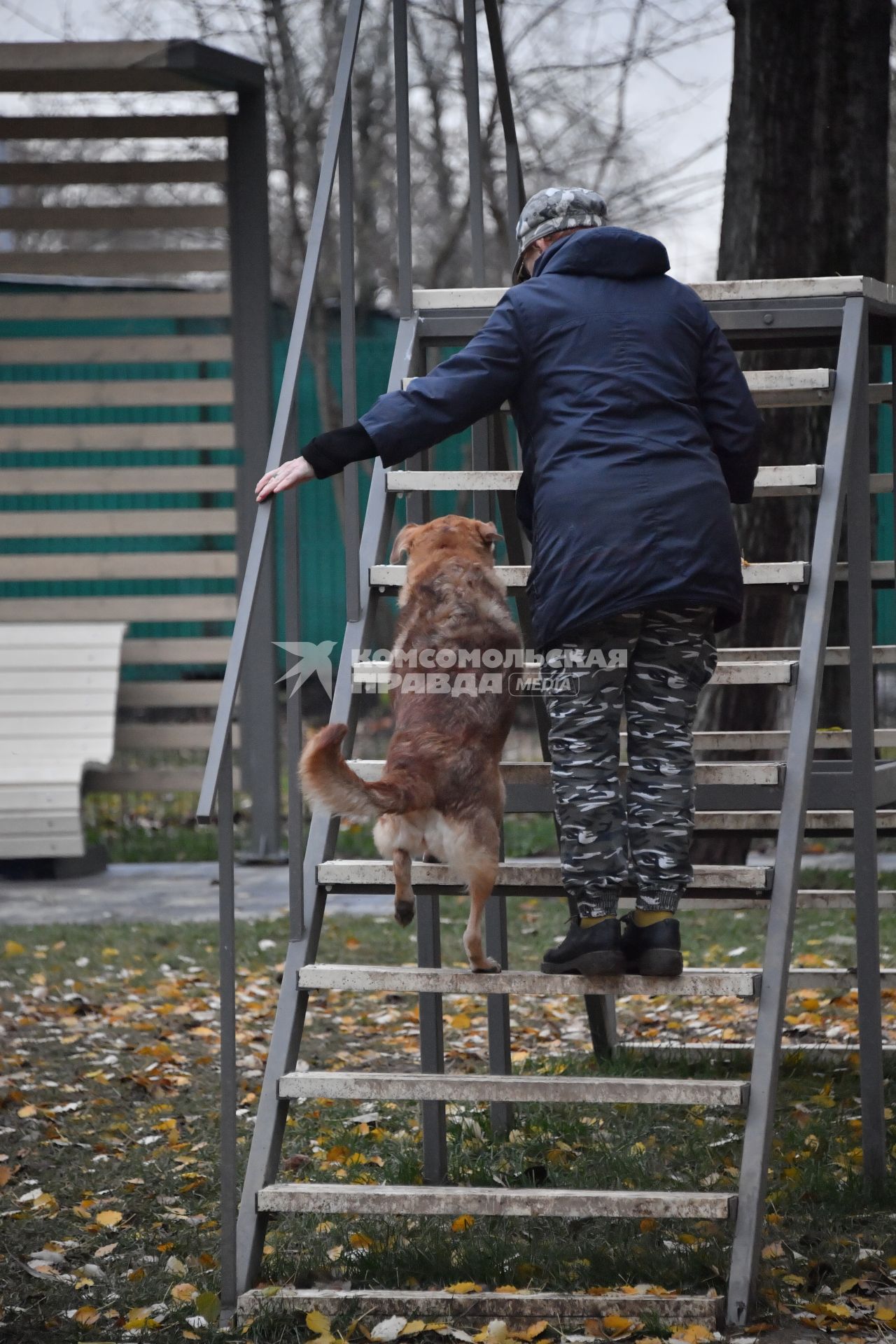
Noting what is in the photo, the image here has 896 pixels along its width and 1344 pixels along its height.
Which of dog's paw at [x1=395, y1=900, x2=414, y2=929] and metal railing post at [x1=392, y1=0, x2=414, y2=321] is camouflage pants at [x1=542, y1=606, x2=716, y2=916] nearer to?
dog's paw at [x1=395, y1=900, x2=414, y2=929]

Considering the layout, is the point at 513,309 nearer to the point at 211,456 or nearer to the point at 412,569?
the point at 412,569

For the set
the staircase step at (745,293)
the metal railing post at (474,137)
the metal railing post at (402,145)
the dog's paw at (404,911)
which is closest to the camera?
the dog's paw at (404,911)

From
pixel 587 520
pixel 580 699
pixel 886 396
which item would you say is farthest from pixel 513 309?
pixel 886 396

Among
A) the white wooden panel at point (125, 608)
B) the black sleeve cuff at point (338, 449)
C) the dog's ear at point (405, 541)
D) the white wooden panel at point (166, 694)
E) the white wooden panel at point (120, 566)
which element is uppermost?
the black sleeve cuff at point (338, 449)

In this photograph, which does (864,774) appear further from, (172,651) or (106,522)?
(106,522)

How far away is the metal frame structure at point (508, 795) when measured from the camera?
362 centimetres

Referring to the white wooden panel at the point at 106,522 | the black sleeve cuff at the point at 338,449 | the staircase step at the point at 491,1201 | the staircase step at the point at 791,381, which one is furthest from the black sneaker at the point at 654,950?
the white wooden panel at the point at 106,522

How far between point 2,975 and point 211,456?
468 centimetres

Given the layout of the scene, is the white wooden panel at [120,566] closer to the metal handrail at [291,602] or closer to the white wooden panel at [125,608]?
the white wooden panel at [125,608]

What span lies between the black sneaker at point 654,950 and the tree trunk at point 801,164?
15.2ft

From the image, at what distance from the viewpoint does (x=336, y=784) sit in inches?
144

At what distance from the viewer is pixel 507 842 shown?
1048 centimetres

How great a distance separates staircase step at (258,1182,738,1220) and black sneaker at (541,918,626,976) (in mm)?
531

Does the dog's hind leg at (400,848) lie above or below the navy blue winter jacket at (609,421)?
below
